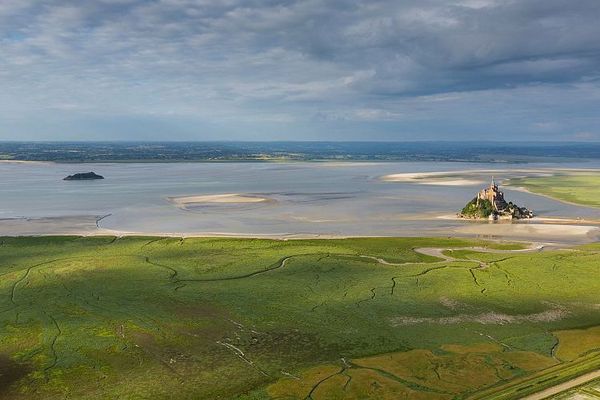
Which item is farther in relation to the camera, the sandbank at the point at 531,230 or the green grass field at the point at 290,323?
the sandbank at the point at 531,230

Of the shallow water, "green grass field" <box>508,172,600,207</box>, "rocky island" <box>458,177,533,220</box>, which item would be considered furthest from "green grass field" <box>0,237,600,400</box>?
"green grass field" <box>508,172,600,207</box>

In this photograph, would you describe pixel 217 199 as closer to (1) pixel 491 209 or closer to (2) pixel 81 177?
(1) pixel 491 209

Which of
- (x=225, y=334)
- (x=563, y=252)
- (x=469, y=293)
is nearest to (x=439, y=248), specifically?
(x=563, y=252)

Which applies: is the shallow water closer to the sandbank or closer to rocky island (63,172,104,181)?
the sandbank

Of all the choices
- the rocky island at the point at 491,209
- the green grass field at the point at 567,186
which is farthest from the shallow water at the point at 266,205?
the green grass field at the point at 567,186

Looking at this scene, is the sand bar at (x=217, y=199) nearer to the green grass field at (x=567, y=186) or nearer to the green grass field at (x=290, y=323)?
the green grass field at (x=290, y=323)

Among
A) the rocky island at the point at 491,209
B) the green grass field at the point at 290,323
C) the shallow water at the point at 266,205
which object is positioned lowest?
the green grass field at the point at 290,323

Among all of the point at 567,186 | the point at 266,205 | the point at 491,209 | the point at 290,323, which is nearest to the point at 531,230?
the point at 491,209
